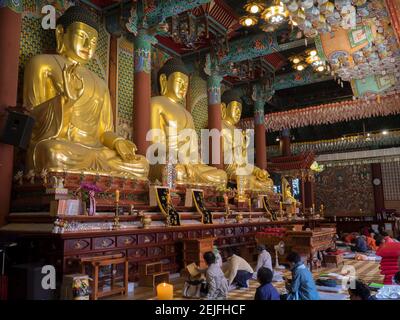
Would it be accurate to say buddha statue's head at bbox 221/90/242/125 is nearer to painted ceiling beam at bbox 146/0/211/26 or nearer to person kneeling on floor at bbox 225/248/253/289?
painted ceiling beam at bbox 146/0/211/26

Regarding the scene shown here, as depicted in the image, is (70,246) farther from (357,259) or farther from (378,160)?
(378,160)

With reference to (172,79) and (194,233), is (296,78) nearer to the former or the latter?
(172,79)

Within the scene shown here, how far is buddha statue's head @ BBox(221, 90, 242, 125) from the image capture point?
41.0 ft

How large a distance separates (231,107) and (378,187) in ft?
24.7

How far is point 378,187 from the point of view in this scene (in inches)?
616

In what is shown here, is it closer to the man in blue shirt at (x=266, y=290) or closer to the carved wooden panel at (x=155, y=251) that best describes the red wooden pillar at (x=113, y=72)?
the carved wooden panel at (x=155, y=251)

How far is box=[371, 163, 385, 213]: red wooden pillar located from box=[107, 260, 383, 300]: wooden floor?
8926 mm

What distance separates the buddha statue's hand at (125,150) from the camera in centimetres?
705

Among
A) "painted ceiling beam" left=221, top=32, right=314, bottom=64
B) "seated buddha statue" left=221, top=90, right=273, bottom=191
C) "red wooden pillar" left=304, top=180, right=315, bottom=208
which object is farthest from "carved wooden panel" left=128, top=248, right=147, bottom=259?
"red wooden pillar" left=304, top=180, right=315, bottom=208

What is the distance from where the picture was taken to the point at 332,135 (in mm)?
17031

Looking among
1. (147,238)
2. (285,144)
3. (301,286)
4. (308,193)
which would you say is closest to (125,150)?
(147,238)

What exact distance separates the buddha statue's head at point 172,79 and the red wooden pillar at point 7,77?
4283mm

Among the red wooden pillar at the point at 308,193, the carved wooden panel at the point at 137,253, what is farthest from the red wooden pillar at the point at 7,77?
the red wooden pillar at the point at 308,193
